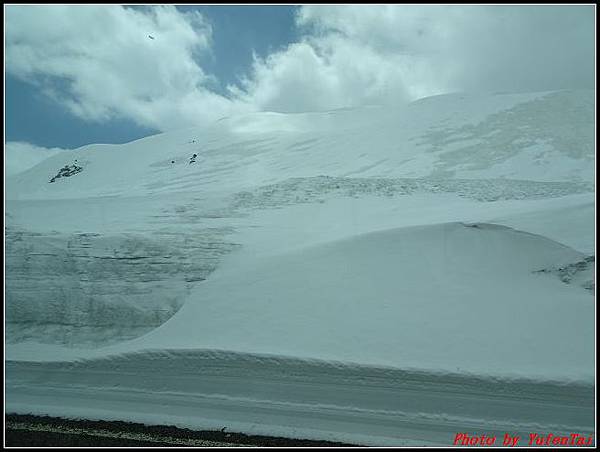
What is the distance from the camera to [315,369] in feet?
18.8

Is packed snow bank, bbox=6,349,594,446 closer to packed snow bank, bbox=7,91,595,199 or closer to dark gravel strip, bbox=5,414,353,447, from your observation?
dark gravel strip, bbox=5,414,353,447

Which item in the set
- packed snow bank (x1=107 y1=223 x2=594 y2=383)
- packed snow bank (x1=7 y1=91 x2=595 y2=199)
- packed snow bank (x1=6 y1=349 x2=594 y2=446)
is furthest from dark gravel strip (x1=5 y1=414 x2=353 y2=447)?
packed snow bank (x1=7 y1=91 x2=595 y2=199)

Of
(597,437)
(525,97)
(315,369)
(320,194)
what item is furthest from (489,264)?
(525,97)

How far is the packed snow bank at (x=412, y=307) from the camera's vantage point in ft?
18.5

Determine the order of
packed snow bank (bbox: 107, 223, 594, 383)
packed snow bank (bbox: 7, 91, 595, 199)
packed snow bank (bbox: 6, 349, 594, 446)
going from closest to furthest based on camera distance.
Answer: packed snow bank (bbox: 6, 349, 594, 446)
packed snow bank (bbox: 107, 223, 594, 383)
packed snow bank (bbox: 7, 91, 595, 199)

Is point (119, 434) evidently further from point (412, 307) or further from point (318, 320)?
point (412, 307)

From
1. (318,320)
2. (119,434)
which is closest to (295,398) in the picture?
(318,320)

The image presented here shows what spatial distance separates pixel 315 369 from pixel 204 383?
1.81 metres

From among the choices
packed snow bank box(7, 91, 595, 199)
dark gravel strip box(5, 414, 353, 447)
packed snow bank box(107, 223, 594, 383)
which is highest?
packed snow bank box(7, 91, 595, 199)

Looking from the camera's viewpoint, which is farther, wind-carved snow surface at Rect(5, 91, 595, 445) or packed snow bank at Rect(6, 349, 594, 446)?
wind-carved snow surface at Rect(5, 91, 595, 445)

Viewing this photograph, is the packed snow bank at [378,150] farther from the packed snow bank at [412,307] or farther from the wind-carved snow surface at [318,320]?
the packed snow bank at [412,307]

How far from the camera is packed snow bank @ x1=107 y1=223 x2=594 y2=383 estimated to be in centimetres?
564

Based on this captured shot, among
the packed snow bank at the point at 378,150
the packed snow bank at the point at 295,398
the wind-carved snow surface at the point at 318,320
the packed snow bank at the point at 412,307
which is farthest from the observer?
the packed snow bank at the point at 378,150

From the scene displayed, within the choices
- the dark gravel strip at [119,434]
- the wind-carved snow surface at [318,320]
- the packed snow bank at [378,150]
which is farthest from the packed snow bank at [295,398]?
the packed snow bank at [378,150]
